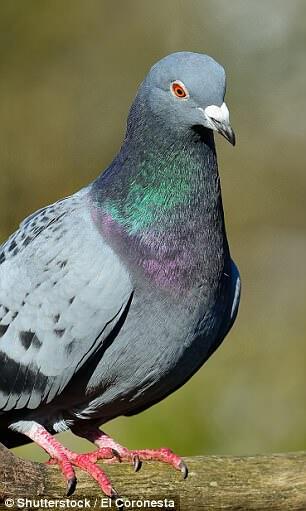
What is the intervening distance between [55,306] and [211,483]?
1.06 meters

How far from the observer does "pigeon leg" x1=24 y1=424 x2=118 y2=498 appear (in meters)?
4.37

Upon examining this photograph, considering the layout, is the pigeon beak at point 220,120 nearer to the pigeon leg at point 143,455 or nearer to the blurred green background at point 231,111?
the pigeon leg at point 143,455

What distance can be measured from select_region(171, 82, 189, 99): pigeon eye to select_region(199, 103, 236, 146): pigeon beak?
122mm

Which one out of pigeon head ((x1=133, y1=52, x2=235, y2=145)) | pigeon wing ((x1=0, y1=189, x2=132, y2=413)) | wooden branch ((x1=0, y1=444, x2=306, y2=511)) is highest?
pigeon head ((x1=133, y1=52, x2=235, y2=145))

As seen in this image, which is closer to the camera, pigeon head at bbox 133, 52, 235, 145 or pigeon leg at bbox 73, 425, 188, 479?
pigeon head at bbox 133, 52, 235, 145

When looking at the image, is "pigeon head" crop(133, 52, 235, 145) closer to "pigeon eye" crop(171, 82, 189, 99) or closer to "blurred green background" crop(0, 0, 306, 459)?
"pigeon eye" crop(171, 82, 189, 99)

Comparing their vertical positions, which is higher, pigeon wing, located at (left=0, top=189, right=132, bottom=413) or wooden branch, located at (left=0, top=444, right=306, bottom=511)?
pigeon wing, located at (left=0, top=189, right=132, bottom=413)

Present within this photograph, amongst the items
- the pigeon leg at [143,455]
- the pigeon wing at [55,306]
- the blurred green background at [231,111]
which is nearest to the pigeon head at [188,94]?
the pigeon wing at [55,306]

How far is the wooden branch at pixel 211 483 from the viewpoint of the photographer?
4.38 m

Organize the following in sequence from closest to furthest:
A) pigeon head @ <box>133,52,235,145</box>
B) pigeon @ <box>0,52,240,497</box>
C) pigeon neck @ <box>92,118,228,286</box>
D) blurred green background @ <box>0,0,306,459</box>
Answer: pigeon head @ <box>133,52,235,145</box> < pigeon @ <box>0,52,240,497</box> < pigeon neck @ <box>92,118,228,286</box> < blurred green background @ <box>0,0,306,459</box>

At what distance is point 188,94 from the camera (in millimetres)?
4520

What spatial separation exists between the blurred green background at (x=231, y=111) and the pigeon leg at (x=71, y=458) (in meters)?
5.51

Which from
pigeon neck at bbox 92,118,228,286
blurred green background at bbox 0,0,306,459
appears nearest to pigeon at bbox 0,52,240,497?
pigeon neck at bbox 92,118,228,286

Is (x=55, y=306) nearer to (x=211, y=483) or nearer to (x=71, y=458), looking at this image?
(x=71, y=458)
